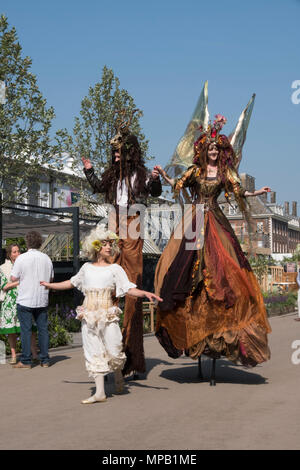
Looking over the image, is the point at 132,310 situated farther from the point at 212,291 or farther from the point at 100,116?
the point at 100,116

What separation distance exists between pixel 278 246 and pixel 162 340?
9839 cm

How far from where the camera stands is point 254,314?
7.84 meters

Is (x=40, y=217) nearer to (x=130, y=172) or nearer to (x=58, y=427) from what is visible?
(x=130, y=172)

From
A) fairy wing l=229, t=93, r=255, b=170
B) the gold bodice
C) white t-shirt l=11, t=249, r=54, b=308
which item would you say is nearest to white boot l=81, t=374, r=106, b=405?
the gold bodice

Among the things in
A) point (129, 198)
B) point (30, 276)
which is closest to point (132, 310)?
point (129, 198)

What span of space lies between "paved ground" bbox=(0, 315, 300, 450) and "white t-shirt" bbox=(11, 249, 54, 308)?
3.19 feet

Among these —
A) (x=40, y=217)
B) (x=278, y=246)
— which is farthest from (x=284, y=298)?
(x=278, y=246)

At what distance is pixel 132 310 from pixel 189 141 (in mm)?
2446

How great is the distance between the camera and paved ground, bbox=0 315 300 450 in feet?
16.4

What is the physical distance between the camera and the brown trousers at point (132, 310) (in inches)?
320

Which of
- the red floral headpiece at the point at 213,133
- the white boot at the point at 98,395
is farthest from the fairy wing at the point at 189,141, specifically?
the white boot at the point at 98,395

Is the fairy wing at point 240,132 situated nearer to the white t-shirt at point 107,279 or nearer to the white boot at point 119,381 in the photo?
the white t-shirt at point 107,279

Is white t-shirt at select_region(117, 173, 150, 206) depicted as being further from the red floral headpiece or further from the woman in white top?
the woman in white top

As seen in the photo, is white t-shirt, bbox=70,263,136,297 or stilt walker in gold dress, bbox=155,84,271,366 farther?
stilt walker in gold dress, bbox=155,84,271,366
